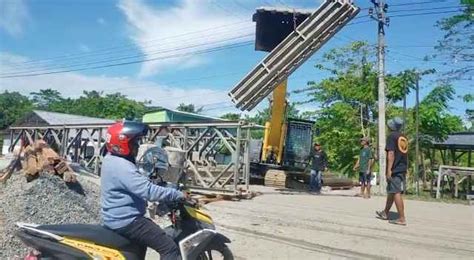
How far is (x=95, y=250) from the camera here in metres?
3.94

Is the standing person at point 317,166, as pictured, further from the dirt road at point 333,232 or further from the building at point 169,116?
the building at point 169,116

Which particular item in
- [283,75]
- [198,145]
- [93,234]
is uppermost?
[283,75]

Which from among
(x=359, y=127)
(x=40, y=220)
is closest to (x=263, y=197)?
(x=40, y=220)

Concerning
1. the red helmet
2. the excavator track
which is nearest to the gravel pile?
the red helmet

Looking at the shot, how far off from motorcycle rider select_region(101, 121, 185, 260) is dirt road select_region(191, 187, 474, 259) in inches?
106

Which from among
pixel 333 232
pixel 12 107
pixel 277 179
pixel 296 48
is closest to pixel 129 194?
pixel 333 232

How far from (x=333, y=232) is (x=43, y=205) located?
4.78m

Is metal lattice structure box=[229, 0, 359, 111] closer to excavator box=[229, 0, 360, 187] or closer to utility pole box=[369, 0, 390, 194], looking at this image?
excavator box=[229, 0, 360, 187]

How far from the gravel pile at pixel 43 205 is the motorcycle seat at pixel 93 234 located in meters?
2.92

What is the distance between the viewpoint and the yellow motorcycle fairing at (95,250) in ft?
12.8

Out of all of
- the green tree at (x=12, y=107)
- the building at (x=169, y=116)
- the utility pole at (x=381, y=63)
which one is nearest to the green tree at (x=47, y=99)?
the green tree at (x=12, y=107)

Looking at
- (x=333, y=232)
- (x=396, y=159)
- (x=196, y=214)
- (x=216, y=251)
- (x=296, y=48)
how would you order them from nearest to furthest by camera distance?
(x=196, y=214) → (x=216, y=251) → (x=333, y=232) → (x=396, y=159) → (x=296, y=48)

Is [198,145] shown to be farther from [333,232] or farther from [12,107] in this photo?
[12,107]

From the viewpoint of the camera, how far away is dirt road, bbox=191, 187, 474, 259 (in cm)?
701
